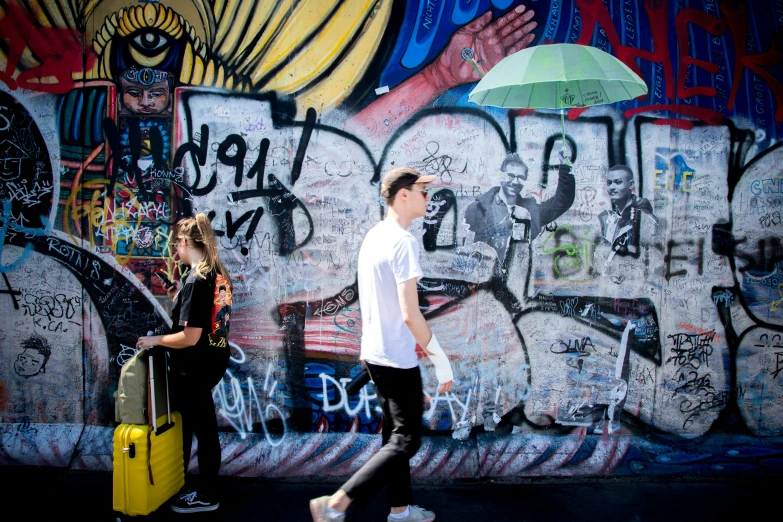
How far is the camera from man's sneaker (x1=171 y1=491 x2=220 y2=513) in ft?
12.6

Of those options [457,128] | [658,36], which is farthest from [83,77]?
[658,36]

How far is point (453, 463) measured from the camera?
4.54 metres

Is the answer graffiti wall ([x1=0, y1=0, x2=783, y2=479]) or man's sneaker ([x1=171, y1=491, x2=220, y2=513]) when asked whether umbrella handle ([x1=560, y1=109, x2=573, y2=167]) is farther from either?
man's sneaker ([x1=171, y1=491, x2=220, y2=513])

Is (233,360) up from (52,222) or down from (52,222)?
down

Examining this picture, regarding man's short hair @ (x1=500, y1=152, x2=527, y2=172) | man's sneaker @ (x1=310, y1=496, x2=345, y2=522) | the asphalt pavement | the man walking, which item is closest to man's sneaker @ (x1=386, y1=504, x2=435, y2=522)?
the asphalt pavement

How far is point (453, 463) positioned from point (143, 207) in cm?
290

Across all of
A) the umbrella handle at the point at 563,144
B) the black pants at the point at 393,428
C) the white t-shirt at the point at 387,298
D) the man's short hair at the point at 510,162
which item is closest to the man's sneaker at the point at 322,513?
the black pants at the point at 393,428

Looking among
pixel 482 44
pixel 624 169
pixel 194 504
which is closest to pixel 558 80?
pixel 482 44

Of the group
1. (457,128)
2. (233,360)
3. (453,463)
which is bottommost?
(453,463)

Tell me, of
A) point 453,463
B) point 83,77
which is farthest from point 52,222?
point 453,463

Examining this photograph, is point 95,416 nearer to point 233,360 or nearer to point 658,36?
point 233,360

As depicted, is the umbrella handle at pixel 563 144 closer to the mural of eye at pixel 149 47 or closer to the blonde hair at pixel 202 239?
the blonde hair at pixel 202 239

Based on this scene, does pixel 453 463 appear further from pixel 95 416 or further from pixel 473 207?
pixel 95 416

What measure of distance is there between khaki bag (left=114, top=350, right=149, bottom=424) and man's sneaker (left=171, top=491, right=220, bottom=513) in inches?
22.8
